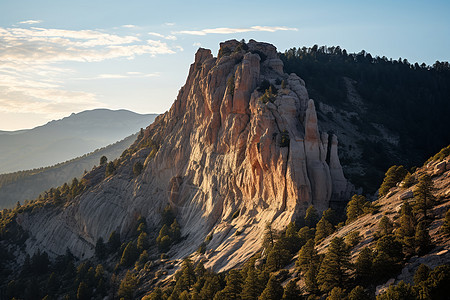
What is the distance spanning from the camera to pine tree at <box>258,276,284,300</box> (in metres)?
51.1

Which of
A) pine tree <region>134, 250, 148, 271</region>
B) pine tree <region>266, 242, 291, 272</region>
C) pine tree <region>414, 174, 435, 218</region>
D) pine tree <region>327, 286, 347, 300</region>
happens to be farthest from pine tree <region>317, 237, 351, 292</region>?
pine tree <region>134, 250, 148, 271</region>

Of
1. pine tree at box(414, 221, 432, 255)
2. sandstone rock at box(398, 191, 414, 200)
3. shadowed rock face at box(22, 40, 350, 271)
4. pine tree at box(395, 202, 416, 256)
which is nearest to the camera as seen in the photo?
pine tree at box(414, 221, 432, 255)

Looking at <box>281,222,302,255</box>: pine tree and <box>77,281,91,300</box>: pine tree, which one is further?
<box>77,281,91,300</box>: pine tree

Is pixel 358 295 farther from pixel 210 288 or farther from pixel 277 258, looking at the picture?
pixel 210 288

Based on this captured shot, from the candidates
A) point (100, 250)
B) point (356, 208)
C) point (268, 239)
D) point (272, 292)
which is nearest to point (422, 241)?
point (272, 292)

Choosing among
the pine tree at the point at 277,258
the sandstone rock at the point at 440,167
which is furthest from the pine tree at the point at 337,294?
the sandstone rock at the point at 440,167

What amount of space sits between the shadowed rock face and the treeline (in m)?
25.5

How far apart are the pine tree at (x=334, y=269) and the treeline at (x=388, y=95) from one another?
48.9 m

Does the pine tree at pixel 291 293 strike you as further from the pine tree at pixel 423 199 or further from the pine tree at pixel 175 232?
the pine tree at pixel 175 232

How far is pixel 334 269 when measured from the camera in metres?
49.1

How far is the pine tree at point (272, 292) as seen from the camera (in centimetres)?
5106

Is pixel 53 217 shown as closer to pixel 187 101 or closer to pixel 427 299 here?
pixel 187 101

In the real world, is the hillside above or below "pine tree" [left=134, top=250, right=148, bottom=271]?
above

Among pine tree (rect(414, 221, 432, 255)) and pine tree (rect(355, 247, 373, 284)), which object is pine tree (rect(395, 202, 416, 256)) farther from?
pine tree (rect(355, 247, 373, 284))
